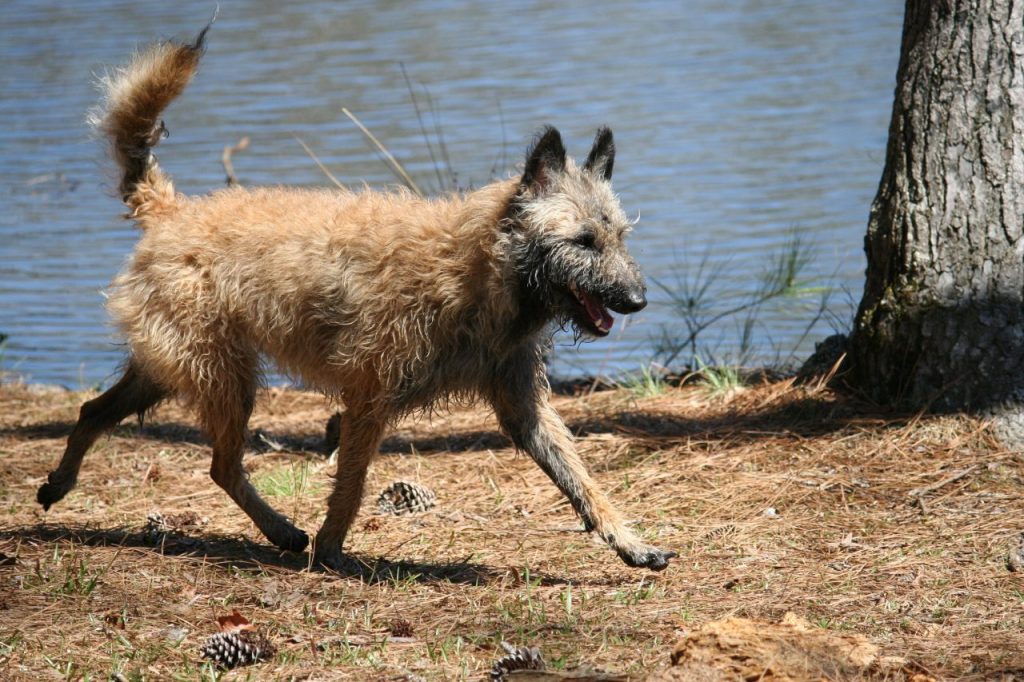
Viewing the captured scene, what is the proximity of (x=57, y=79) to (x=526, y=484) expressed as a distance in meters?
15.0

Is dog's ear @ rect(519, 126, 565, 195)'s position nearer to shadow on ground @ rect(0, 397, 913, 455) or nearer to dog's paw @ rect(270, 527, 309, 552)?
dog's paw @ rect(270, 527, 309, 552)

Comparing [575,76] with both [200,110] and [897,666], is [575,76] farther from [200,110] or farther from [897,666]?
[897,666]

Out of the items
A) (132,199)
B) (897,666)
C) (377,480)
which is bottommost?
(377,480)

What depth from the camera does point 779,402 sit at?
7.06 m

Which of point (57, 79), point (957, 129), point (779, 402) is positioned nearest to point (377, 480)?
point (779, 402)

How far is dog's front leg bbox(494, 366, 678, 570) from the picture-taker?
5.34 meters

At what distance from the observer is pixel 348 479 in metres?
5.48

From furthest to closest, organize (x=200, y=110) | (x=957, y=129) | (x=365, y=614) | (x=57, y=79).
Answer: (x=57, y=79), (x=200, y=110), (x=957, y=129), (x=365, y=614)

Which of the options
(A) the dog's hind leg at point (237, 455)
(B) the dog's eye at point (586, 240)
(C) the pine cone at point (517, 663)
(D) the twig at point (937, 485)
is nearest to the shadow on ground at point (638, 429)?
(D) the twig at point (937, 485)

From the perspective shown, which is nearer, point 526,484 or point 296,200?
point 296,200

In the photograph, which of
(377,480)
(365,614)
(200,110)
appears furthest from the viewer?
(200,110)

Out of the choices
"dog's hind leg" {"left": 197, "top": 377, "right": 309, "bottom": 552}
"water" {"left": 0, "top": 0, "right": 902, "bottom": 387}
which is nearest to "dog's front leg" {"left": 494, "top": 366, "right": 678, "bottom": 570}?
"dog's hind leg" {"left": 197, "top": 377, "right": 309, "bottom": 552}

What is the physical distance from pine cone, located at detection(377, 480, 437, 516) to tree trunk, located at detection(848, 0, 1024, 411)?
2.54 m

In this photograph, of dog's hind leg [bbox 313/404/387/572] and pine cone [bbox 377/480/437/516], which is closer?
dog's hind leg [bbox 313/404/387/572]
